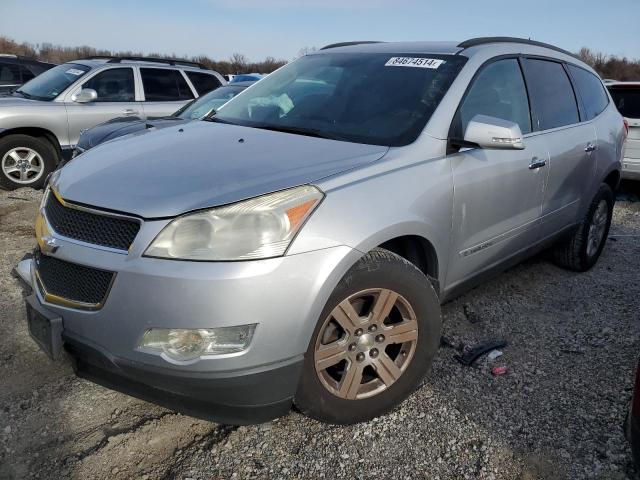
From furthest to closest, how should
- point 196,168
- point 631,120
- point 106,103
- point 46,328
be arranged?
1. point 106,103
2. point 631,120
3. point 196,168
4. point 46,328

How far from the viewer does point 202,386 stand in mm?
2156

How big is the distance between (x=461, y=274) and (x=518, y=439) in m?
0.97

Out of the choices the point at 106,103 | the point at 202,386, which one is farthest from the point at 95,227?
the point at 106,103

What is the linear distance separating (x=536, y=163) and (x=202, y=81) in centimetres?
641

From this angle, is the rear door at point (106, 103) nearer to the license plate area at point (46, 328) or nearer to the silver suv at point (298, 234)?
the silver suv at point (298, 234)

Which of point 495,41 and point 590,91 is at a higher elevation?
point 495,41

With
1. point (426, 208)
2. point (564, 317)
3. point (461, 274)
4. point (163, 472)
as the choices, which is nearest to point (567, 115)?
point (564, 317)

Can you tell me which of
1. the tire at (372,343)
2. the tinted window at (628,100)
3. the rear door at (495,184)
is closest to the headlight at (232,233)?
the tire at (372,343)

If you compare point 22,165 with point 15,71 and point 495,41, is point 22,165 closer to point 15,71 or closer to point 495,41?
point 15,71

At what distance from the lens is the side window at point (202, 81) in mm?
8812

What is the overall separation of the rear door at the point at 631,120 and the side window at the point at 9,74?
1087 cm

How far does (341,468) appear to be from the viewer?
2.39 m

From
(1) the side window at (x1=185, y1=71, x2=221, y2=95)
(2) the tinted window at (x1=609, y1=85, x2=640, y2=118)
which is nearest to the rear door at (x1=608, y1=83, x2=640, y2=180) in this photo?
(2) the tinted window at (x1=609, y1=85, x2=640, y2=118)

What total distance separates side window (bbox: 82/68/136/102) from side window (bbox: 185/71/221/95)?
3.10 feet
